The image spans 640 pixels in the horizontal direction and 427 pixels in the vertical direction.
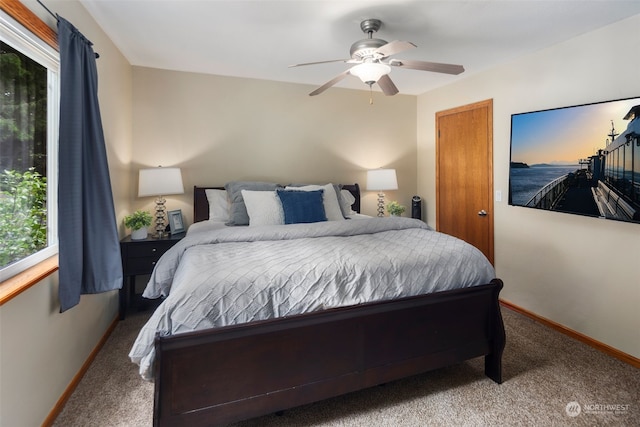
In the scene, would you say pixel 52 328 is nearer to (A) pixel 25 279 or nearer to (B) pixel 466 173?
(A) pixel 25 279

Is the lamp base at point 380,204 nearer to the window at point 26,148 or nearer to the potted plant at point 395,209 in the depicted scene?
the potted plant at point 395,209

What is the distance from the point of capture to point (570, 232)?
2652mm

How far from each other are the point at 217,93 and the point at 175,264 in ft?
7.46

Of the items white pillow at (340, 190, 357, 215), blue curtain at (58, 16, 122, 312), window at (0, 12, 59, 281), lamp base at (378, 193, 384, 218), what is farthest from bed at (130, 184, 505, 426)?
lamp base at (378, 193, 384, 218)

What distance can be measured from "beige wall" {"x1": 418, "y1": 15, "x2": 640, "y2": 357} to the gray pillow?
2.48 m

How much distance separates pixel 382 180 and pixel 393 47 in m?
2.16

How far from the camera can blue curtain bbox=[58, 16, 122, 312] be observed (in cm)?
174

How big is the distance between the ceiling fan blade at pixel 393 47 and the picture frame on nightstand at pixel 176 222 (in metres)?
2.46

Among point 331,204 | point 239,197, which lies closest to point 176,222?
point 239,197

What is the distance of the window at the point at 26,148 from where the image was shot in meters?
1.47

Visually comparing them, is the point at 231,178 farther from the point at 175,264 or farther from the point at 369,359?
the point at 369,359

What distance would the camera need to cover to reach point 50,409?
1.68 metres

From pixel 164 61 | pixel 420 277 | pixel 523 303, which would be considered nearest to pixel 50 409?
pixel 420 277

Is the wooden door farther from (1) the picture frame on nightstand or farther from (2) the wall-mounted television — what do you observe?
(1) the picture frame on nightstand
